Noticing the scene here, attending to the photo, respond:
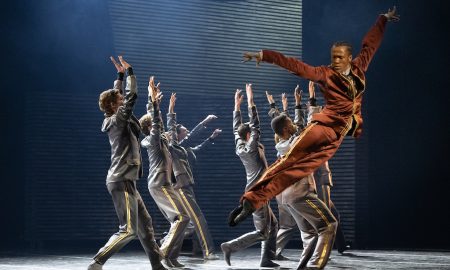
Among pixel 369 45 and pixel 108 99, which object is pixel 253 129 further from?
pixel 369 45

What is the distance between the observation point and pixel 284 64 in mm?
6059

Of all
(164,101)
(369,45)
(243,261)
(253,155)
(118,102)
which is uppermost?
(369,45)

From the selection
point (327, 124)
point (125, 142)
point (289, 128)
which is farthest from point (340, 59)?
point (125, 142)

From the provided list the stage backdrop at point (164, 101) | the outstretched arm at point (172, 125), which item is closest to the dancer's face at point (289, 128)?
the outstretched arm at point (172, 125)

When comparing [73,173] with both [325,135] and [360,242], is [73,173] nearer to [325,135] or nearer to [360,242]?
[360,242]

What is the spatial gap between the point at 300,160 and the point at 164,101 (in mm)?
5717

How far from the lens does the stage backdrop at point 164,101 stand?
11781 millimetres

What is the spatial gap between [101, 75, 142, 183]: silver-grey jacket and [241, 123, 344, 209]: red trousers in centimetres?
139

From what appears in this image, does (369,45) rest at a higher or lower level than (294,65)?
higher

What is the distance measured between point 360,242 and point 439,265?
3.09 meters

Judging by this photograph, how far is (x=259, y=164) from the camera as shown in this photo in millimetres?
8773

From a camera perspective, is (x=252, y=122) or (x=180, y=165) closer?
(x=252, y=122)

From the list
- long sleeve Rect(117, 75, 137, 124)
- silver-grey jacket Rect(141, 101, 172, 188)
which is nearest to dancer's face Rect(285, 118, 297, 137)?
silver-grey jacket Rect(141, 101, 172, 188)

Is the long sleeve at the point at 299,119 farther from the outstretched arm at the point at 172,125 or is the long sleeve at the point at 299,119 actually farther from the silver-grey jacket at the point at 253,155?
the outstretched arm at the point at 172,125
